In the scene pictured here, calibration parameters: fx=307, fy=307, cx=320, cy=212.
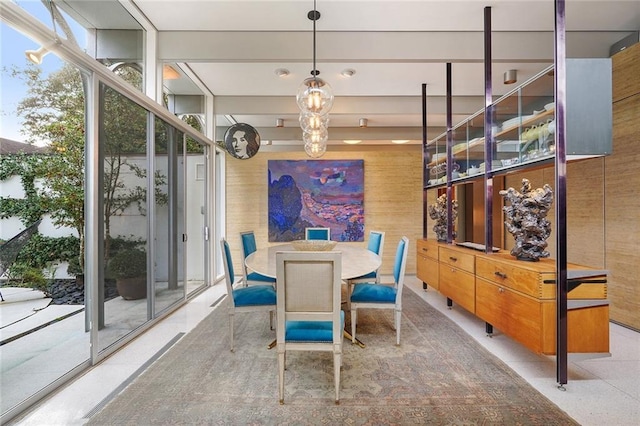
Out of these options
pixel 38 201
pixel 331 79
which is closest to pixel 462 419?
pixel 38 201

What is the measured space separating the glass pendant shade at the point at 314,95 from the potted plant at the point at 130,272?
2.39 m

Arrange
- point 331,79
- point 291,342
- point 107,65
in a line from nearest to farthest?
point 291,342, point 107,65, point 331,79

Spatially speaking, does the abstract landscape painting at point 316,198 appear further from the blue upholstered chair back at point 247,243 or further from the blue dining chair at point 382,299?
the blue dining chair at point 382,299

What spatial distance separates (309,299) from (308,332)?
0.24 meters

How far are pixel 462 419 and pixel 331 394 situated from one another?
834 mm

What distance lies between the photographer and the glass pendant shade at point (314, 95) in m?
3.21

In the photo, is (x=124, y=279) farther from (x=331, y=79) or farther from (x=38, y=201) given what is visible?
(x=331, y=79)

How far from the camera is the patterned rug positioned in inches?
74.9

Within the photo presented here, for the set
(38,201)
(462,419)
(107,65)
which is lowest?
(462,419)

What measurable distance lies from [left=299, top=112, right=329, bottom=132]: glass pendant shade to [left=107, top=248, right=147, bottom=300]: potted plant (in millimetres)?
2378

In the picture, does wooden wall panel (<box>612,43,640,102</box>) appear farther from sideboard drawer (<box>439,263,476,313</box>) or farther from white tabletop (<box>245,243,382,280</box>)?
white tabletop (<box>245,243,382,280</box>)

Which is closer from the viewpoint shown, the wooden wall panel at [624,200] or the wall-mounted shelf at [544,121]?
the wall-mounted shelf at [544,121]

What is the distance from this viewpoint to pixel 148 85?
11.8 ft

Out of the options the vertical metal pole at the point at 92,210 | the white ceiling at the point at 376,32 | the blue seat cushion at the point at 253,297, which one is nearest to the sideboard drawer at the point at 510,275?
the blue seat cushion at the point at 253,297
